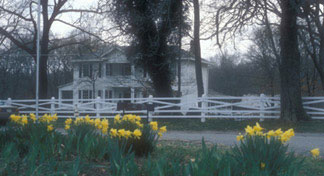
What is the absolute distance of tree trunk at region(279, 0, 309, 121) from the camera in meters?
15.0

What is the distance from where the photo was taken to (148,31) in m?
19.7

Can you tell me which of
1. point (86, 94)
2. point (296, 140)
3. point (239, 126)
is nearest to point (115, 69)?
point (86, 94)

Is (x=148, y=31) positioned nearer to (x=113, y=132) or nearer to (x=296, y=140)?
(x=296, y=140)

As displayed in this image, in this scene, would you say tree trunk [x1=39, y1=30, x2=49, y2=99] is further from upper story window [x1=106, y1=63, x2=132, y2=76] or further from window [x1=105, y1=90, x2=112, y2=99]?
window [x1=105, y1=90, x2=112, y2=99]

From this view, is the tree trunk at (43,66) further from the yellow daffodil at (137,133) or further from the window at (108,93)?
the yellow daffodil at (137,133)

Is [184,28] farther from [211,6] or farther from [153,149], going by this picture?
[153,149]

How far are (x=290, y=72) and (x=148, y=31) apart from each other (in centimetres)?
804

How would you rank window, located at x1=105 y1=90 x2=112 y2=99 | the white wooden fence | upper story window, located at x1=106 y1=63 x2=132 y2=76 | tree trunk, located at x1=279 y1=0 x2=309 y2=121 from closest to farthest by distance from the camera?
1. tree trunk, located at x1=279 y1=0 x2=309 y2=121
2. the white wooden fence
3. upper story window, located at x1=106 y1=63 x2=132 y2=76
4. window, located at x1=105 y1=90 x2=112 y2=99

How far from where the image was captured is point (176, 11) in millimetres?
19719

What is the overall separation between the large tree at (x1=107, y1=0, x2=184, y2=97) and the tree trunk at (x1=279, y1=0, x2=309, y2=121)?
6.11 meters

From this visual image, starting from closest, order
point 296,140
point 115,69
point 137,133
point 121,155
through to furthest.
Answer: point 121,155 < point 137,133 < point 296,140 < point 115,69

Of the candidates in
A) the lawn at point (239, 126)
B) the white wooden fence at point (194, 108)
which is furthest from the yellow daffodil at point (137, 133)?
the lawn at point (239, 126)

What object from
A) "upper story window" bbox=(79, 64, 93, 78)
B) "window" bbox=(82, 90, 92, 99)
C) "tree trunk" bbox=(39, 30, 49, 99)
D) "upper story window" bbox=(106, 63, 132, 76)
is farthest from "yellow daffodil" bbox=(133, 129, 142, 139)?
"window" bbox=(82, 90, 92, 99)

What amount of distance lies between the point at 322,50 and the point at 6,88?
3359 cm
